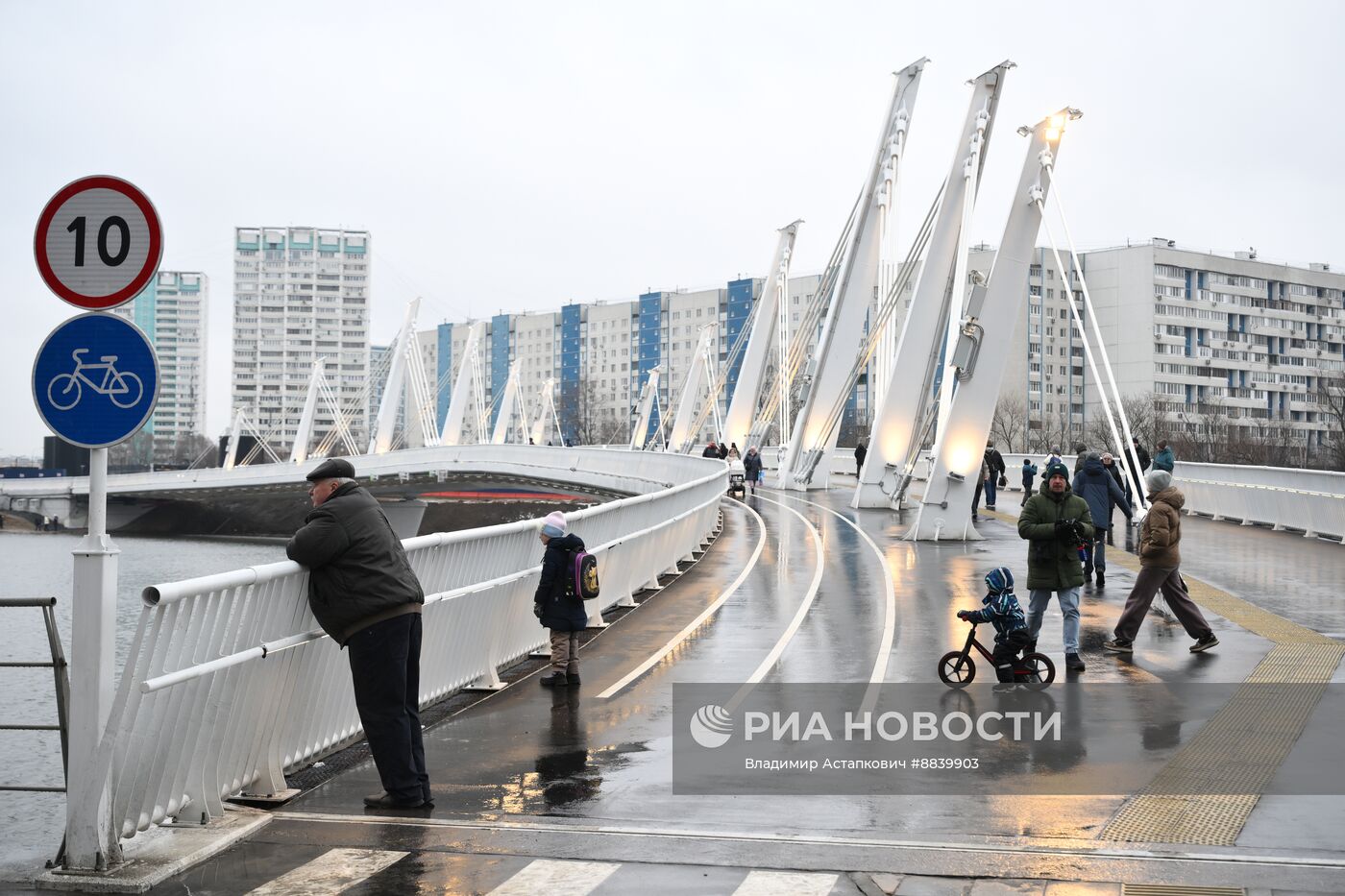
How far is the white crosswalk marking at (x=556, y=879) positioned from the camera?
5.78 m

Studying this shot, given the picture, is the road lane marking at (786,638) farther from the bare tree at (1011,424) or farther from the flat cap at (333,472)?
the bare tree at (1011,424)

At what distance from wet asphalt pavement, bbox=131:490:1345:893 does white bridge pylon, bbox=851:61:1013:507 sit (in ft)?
55.0

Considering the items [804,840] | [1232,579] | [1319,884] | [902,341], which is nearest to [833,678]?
[804,840]

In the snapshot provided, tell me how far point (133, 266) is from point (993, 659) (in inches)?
302

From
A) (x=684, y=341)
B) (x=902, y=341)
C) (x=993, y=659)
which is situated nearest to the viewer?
(x=993, y=659)

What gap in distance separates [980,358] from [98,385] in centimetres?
2258

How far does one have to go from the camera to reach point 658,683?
1149 cm

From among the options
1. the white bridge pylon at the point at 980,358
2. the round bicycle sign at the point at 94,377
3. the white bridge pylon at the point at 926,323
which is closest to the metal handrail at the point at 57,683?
the round bicycle sign at the point at 94,377

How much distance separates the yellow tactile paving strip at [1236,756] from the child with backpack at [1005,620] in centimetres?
170

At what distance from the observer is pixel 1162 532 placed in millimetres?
12773

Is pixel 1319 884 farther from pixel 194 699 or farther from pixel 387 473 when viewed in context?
pixel 387 473

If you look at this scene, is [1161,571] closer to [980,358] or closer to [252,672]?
[252,672]

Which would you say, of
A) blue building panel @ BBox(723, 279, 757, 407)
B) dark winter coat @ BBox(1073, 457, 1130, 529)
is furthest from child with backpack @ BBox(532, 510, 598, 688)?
blue building panel @ BBox(723, 279, 757, 407)

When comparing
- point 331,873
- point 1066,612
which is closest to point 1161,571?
point 1066,612
